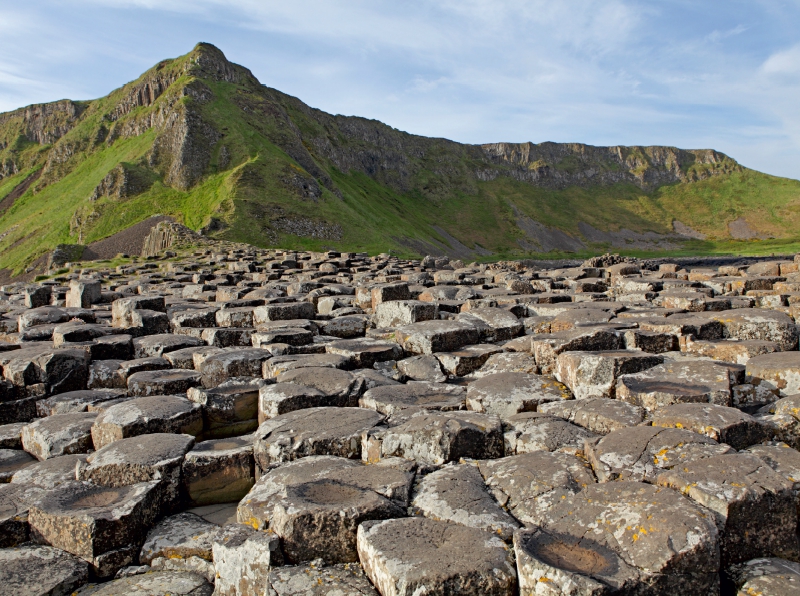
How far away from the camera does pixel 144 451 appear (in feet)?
16.3

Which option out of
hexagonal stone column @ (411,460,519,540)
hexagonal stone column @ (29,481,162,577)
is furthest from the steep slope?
hexagonal stone column @ (411,460,519,540)

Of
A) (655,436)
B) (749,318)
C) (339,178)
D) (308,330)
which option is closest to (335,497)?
(655,436)

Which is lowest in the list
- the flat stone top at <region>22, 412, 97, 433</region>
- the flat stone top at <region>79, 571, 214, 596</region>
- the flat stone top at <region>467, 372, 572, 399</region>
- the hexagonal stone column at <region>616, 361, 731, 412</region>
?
the flat stone top at <region>79, 571, 214, 596</region>

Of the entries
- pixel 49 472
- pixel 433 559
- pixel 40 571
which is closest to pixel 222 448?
pixel 49 472

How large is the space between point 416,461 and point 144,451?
2.46 m

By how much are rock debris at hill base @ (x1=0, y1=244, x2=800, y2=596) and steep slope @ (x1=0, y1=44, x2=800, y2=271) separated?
43.1 metres

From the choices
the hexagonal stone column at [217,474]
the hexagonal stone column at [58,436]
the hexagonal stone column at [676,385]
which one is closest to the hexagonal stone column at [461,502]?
the hexagonal stone column at [217,474]

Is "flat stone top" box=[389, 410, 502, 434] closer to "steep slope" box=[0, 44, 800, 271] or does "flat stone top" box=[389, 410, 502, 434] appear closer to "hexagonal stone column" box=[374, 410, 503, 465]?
"hexagonal stone column" box=[374, 410, 503, 465]

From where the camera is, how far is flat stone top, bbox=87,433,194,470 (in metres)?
4.83

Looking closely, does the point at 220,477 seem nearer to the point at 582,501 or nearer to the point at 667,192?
the point at 582,501

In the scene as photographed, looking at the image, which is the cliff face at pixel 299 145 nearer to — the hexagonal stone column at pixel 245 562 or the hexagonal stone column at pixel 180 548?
the hexagonal stone column at pixel 180 548

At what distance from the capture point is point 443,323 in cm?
848

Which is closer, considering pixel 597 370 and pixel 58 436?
pixel 58 436

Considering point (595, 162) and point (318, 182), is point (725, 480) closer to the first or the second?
point (318, 182)
